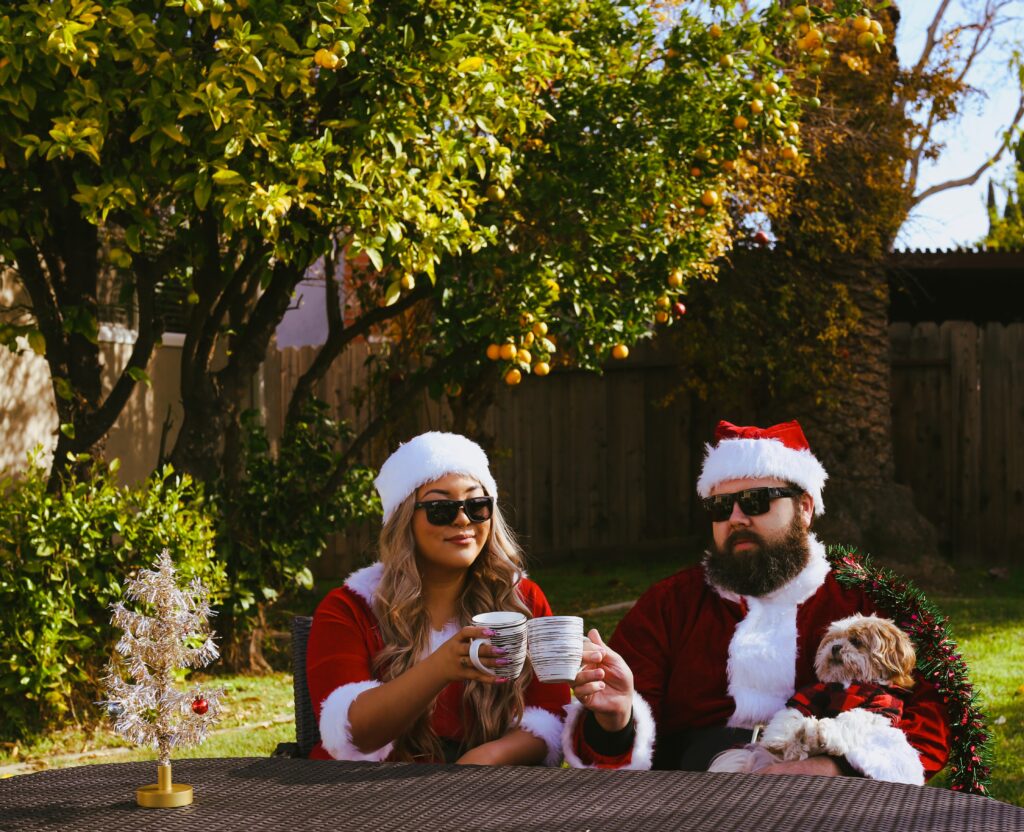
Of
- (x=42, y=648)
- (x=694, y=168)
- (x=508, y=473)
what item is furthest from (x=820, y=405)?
(x=42, y=648)

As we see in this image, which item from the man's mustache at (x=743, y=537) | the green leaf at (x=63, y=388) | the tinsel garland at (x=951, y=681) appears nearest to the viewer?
the tinsel garland at (x=951, y=681)

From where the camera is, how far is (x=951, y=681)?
303 cm

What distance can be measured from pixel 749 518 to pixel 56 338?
4624 mm

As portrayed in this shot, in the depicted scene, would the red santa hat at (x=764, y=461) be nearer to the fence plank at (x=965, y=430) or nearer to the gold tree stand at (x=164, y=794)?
the gold tree stand at (x=164, y=794)

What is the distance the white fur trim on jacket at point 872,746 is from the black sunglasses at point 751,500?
25.0 inches

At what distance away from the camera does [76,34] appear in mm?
4914

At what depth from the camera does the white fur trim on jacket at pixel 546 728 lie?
3.07 metres

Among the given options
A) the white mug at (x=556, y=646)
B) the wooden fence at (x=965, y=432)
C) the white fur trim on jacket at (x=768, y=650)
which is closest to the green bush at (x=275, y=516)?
the white fur trim on jacket at (x=768, y=650)

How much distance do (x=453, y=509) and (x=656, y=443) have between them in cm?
1049

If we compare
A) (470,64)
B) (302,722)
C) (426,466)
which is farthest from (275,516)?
(426,466)

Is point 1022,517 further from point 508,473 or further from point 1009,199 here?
point 1009,199

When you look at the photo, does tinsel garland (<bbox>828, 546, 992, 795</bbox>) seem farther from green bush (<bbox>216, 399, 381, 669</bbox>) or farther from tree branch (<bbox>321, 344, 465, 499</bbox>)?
tree branch (<bbox>321, 344, 465, 499</bbox>)

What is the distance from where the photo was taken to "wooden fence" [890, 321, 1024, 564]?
12.0 meters

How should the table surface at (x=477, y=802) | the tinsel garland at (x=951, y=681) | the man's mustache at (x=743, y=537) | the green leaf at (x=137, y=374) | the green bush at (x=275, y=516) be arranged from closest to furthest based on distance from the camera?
the table surface at (x=477, y=802)
the tinsel garland at (x=951, y=681)
the man's mustache at (x=743, y=537)
the green leaf at (x=137, y=374)
the green bush at (x=275, y=516)
